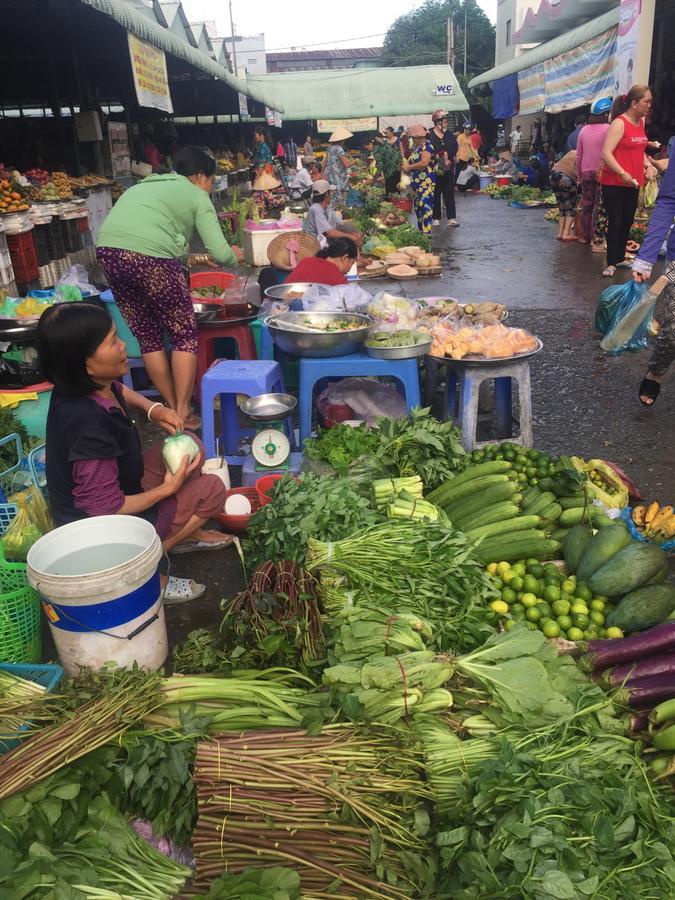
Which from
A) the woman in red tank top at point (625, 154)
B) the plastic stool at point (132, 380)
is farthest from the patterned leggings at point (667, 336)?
the woman in red tank top at point (625, 154)

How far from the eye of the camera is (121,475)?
10.4 feet

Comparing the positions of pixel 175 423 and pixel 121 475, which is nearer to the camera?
pixel 121 475

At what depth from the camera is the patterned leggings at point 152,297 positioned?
482cm

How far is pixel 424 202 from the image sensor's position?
12617 mm

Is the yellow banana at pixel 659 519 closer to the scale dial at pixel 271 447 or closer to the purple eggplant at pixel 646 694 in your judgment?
the purple eggplant at pixel 646 694

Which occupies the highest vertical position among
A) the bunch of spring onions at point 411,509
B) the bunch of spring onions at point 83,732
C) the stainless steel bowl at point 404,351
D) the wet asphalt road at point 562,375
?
the stainless steel bowl at point 404,351

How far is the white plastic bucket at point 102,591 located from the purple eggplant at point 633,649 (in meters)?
1.68

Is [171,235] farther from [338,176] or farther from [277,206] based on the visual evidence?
[277,206]

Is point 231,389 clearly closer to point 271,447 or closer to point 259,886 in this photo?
point 271,447

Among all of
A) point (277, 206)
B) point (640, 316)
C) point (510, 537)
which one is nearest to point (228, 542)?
point (510, 537)

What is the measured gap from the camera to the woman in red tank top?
8.00 m

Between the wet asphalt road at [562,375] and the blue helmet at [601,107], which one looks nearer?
the wet asphalt road at [562,375]

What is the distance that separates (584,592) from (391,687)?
128cm

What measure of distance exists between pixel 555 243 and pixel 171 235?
9.72 m
